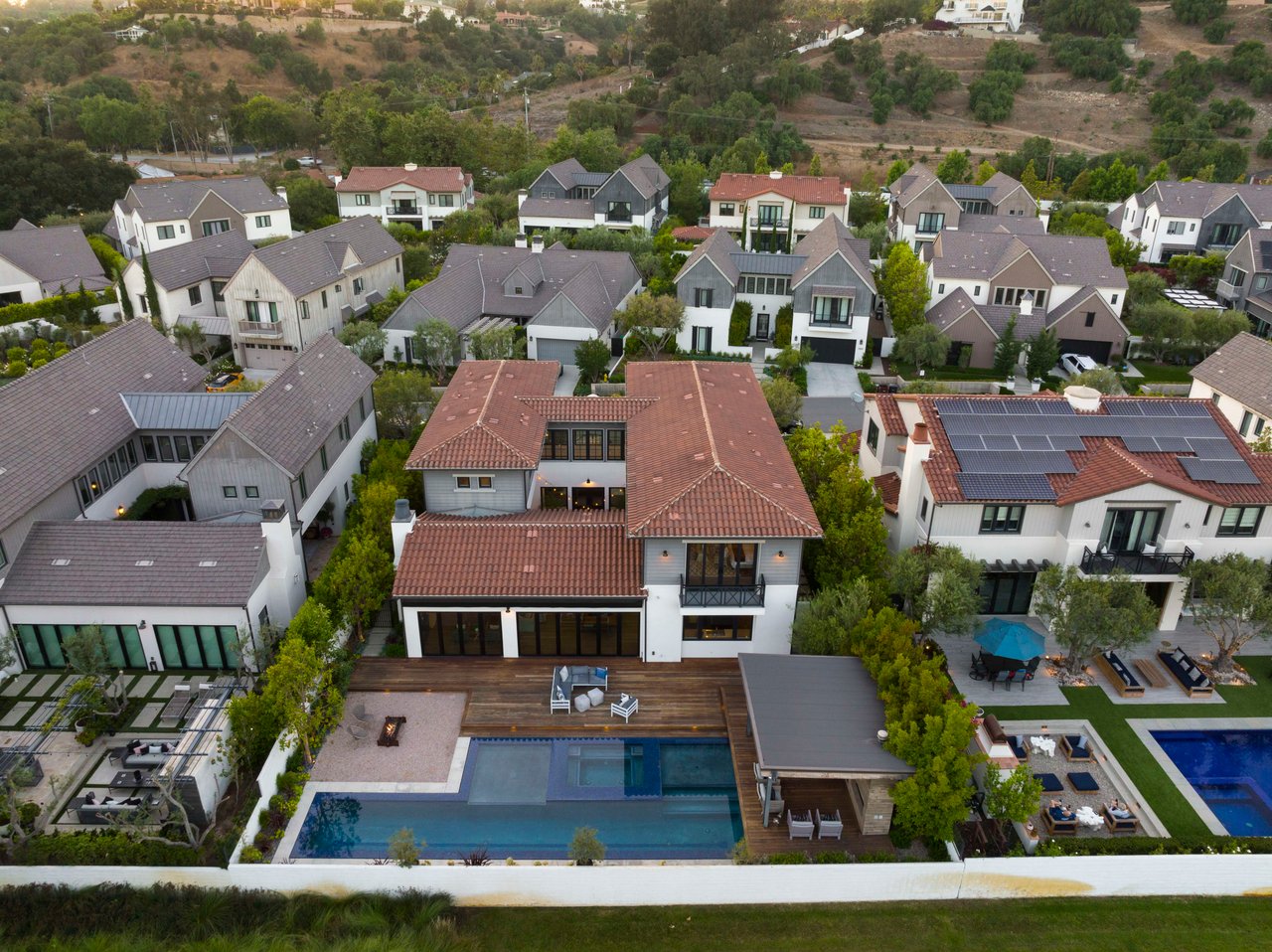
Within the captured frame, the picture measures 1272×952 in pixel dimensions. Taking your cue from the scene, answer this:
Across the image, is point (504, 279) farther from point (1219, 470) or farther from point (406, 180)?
point (1219, 470)

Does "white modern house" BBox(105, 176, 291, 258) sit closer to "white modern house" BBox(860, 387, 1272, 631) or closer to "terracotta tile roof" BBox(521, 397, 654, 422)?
"terracotta tile roof" BBox(521, 397, 654, 422)

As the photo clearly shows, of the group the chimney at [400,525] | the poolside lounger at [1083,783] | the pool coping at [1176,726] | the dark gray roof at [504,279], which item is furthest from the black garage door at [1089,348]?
the chimney at [400,525]

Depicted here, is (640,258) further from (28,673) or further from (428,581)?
(28,673)

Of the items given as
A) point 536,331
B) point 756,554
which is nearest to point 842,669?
point 756,554

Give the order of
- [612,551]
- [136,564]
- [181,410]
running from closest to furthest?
1. [136,564]
2. [612,551]
3. [181,410]

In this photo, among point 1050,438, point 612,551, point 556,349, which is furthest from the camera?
point 556,349

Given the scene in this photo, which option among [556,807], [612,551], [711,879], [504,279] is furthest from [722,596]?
[504,279]

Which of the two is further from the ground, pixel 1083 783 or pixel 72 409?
pixel 72 409
